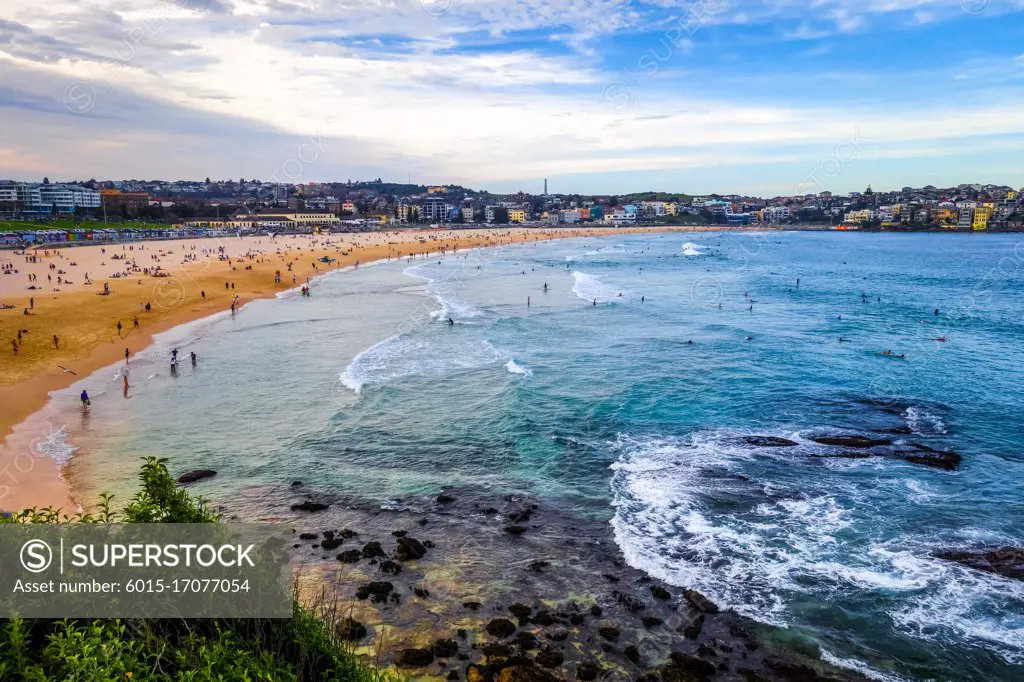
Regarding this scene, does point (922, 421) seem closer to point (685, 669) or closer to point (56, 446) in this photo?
point (685, 669)

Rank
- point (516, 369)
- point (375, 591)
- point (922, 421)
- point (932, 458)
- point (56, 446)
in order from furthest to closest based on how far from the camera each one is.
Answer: point (516, 369), point (922, 421), point (56, 446), point (932, 458), point (375, 591)

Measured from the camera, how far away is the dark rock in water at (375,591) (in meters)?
14.2

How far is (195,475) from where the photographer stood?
2023 cm

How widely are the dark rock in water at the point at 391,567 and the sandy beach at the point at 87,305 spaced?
9114mm

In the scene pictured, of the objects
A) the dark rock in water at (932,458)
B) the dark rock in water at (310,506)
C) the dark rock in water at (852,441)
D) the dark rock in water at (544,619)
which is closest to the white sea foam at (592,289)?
the dark rock in water at (852,441)

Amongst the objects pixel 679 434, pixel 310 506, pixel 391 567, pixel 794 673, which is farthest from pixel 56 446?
pixel 794 673

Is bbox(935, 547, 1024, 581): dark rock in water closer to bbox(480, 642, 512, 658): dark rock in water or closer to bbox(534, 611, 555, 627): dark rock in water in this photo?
bbox(534, 611, 555, 627): dark rock in water

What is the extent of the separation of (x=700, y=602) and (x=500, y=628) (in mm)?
4535

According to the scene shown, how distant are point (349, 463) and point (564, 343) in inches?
868

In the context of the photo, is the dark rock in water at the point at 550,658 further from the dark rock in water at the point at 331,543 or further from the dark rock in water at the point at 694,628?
the dark rock in water at the point at 331,543

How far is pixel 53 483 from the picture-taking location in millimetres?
19109

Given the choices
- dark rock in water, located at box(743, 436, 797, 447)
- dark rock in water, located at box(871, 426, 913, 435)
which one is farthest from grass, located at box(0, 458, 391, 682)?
dark rock in water, located at box(871, 426, 913, 435)

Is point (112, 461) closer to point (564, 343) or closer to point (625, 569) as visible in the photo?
point (625, 569)

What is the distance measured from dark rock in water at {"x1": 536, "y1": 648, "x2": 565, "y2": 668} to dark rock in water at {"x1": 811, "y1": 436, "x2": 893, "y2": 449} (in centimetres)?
1539
